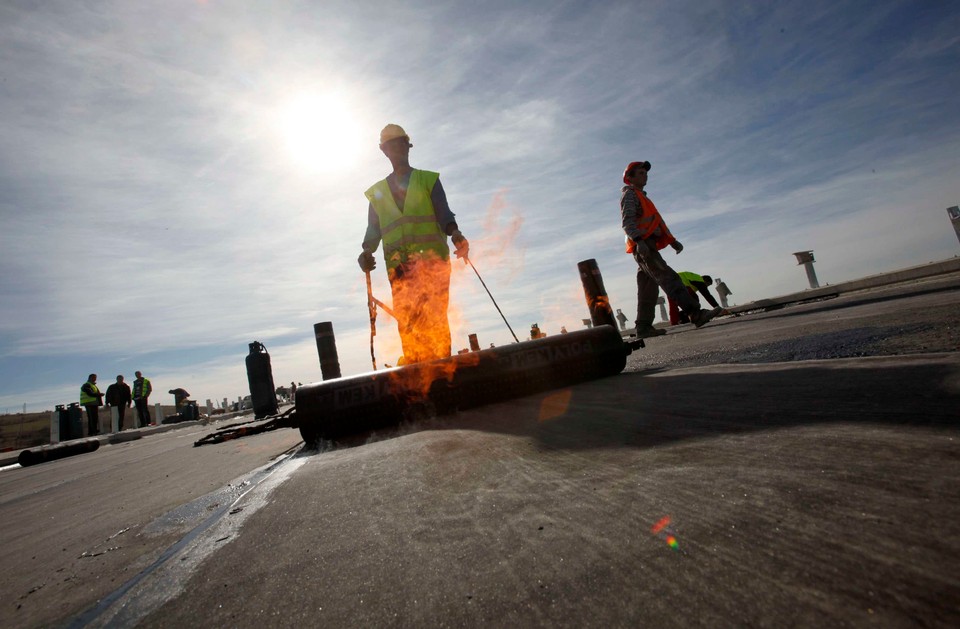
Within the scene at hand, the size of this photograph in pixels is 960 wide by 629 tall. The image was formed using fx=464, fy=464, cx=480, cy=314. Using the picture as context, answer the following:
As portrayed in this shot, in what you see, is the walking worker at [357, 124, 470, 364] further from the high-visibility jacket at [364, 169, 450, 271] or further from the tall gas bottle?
the tall gas bottle

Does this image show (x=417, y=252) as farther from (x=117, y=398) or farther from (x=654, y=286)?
(x=117, y=398)

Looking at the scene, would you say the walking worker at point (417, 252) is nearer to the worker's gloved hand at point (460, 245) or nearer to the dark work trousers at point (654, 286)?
the worker's gloved hand at point (460, 245)

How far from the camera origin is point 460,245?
4816 mm

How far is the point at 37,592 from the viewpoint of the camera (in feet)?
2.94

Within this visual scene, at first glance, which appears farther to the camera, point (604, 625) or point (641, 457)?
point (641, 457)

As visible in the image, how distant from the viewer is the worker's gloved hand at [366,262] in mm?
5148

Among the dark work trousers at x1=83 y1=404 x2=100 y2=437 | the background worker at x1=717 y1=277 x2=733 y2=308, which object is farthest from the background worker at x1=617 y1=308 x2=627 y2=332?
the dark work trousers at x1=83 y1=404 x2=100 y2=437

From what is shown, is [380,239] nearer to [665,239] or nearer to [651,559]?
[665,239]

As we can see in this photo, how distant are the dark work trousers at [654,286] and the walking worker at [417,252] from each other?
9.03 ft

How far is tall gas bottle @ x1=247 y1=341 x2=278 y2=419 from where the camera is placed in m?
8.43

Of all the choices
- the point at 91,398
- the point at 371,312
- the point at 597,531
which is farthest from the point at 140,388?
the point at 597,531

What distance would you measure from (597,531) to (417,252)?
4.40 m

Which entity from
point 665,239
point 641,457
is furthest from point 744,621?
point 665,239

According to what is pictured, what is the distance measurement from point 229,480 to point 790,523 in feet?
6.08
